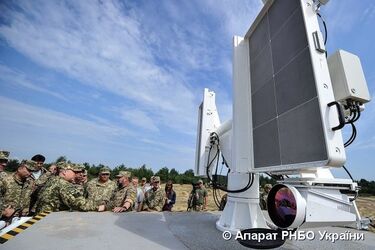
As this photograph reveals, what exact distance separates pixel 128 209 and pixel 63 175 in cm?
174

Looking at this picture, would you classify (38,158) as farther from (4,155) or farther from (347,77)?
(347,77)

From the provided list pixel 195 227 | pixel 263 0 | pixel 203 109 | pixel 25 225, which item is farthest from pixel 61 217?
pixel 263 0

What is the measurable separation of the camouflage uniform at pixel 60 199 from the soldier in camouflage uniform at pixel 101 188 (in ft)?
1.30

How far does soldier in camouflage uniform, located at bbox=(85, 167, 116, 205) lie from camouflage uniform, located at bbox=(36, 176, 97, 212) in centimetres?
40

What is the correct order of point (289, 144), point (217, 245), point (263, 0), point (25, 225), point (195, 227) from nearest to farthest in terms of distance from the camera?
point (289, 144) → point (217, 245) → point (25, 225) → point (263, 0) → point (195, 227)

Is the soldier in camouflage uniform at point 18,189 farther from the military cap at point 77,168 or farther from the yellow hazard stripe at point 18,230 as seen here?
the yellow hazard stripe at point 18,230

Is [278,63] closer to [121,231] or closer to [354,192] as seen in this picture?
[354,192]

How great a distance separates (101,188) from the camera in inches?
243

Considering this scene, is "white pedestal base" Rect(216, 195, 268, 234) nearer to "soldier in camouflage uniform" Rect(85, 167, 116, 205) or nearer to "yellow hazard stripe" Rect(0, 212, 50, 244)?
"yellow hazard stripe" Rect(0, 212, 50, 244)

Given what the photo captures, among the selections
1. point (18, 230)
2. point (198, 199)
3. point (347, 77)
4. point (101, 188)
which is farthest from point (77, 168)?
point (198, 199)

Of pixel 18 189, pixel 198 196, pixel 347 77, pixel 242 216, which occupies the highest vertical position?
pixel 347 77

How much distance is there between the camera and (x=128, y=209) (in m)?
5.79

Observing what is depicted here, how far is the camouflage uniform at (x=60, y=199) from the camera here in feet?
17.5

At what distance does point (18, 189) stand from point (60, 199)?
3.76 feet
